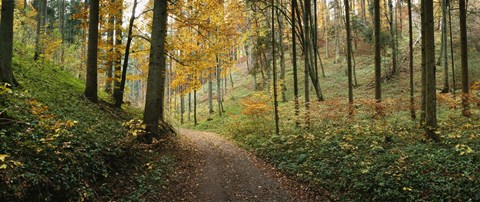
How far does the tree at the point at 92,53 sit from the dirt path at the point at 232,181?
4974mm

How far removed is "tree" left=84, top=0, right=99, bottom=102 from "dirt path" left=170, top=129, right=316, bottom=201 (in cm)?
497

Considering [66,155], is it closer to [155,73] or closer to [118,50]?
[155,73]

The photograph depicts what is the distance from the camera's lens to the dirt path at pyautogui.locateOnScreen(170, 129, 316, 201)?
6.86 m

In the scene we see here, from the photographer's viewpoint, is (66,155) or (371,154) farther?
(371,154)

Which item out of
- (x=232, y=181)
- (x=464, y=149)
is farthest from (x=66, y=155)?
(x=464, y=149)

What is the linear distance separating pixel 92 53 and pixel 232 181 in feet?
25.7

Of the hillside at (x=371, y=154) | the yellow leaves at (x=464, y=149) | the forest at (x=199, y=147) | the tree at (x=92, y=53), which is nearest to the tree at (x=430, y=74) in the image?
the forest at (x=199, y=147)

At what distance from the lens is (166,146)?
1045cm

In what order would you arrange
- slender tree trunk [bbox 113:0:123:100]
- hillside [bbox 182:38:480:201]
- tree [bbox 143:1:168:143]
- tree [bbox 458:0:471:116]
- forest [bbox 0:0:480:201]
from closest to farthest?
forest [bbox 0:0:480:201] < hillside [bbox 182:38:480:201] < tree [bbox 143:1:168:143] < tree [bbox 458:0:471:116] < slender tree trunk [bbox 113:0:123:100]

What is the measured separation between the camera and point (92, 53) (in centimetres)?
1124

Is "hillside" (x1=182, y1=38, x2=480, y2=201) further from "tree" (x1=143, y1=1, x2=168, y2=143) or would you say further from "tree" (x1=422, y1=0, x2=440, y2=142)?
"tree" (x1=143, y1=1, x2=168, y2=143)

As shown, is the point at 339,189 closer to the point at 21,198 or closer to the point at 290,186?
the point at 290,186

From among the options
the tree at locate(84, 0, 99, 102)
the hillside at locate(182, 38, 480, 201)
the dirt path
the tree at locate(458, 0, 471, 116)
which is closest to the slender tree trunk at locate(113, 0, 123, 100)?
the tree at locate(84, 0, 99, 102)

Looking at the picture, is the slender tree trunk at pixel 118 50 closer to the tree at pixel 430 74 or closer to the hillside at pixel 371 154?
the hillside at pixel 371 154
